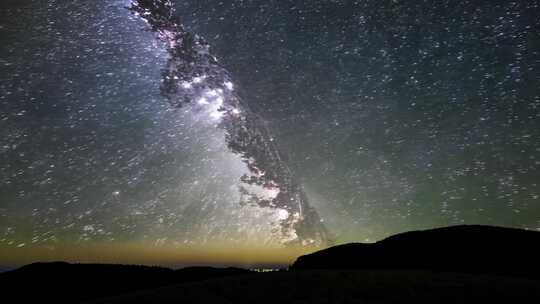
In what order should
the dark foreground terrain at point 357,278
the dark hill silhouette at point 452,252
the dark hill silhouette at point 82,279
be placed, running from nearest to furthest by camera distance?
the dark foreground terrain at point 357,278
the dark hill silhouette at point 452,252
the dark hill silhouette at point 82,279

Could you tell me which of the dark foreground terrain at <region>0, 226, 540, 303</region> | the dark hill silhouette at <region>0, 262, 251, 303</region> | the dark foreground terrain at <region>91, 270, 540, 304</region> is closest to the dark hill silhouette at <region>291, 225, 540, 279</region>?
the dark foreground terrain at <region>0, 226, 540, 303</region>

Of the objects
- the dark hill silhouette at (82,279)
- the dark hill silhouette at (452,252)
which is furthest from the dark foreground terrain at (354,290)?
the dark hill silhouette at (82,279)

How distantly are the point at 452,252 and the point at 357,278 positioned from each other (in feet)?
23.1

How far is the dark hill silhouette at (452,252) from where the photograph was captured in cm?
847

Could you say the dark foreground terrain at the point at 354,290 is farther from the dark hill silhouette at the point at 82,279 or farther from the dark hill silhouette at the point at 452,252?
the dark hill silhouette at the point at 82,279

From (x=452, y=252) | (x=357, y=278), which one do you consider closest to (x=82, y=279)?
(x=357, y=278)

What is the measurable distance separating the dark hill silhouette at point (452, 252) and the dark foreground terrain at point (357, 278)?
0.08 ft

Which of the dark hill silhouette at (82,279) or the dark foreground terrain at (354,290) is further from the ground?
the dark hill silhouette at (82,279)

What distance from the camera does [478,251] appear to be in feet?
30.6

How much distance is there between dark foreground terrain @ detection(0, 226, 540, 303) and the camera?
11.5 feet

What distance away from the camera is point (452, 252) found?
9.65m

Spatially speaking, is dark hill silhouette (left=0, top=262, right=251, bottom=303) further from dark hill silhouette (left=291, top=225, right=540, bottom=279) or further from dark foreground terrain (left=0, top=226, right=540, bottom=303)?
dark hill silhouette (left=291, top=225, right=540, bottom=279)

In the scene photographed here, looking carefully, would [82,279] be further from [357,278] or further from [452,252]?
[452,252]

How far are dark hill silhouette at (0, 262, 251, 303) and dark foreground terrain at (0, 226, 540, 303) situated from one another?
0.04m
